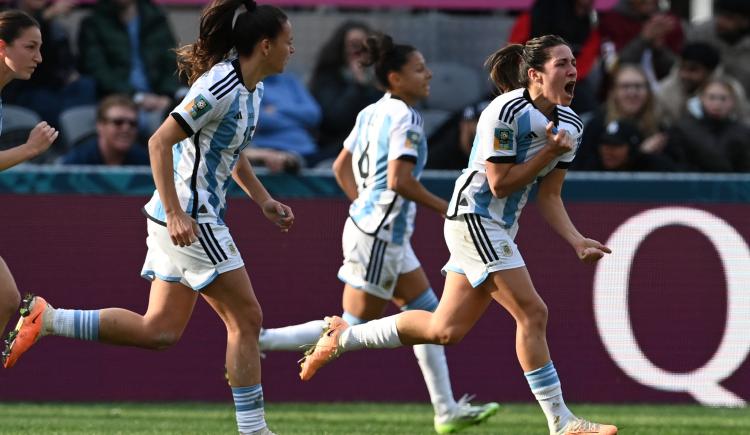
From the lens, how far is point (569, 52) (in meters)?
7.06

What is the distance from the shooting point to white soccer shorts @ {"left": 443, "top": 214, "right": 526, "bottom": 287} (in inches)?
281

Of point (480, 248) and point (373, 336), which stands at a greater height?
point (480, 248)

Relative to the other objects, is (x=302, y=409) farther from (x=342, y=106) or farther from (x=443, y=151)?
(x=342, y=106)

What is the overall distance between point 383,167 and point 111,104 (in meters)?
3.43

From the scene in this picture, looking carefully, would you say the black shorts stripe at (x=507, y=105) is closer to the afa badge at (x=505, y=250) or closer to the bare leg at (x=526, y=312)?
the afa badge at (x=505, y=250)

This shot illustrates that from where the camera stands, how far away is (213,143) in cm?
684

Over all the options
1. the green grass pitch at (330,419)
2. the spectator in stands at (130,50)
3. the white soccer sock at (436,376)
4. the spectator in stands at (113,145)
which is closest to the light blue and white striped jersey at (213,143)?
the green grass pitch at (330,419)

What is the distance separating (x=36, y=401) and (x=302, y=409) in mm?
1881

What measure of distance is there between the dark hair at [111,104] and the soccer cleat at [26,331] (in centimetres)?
428

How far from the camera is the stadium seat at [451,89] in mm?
13734

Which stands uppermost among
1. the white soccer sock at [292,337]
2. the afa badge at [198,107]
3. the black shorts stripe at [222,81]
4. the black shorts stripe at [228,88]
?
the black shorts stripe at [222,81]

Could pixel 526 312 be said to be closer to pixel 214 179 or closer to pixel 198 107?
pixel 214 179

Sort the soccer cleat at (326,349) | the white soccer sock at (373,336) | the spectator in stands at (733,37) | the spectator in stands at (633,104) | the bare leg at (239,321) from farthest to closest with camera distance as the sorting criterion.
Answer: the spectator in stands at (733,37)
the spectator in stands at (633,104)
the soccer cleat at (326,349)
the white soccer sock at (373,336)
the bare leg at (239,321)

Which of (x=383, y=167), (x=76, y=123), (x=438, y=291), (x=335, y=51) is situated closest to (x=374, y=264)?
(x=383, y=167)
